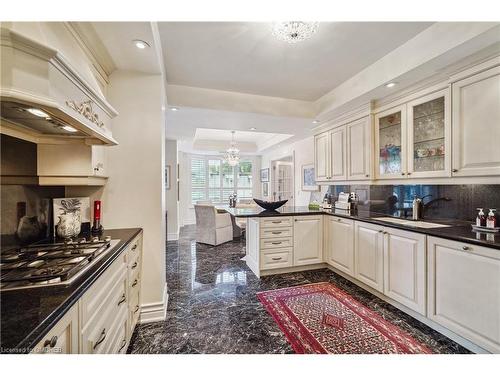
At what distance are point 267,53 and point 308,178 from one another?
3297mm

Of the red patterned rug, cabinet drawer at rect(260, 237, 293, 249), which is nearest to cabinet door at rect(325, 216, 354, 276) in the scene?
the red patterned rug

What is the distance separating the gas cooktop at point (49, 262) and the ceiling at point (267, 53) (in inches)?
74.4

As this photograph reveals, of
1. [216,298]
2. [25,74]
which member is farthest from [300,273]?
[25,74]

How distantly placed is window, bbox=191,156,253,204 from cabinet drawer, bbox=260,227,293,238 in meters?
4.85

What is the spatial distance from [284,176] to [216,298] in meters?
4.69

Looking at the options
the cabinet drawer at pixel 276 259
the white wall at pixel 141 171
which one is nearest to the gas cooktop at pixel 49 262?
the white wall at pixel 141 171

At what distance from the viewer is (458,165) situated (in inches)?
74.5

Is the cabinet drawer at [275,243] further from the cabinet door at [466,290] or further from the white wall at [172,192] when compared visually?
the white wall at [172,192]

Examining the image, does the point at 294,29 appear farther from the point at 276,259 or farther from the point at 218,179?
the point at 218,179

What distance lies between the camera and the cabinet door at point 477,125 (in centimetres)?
166

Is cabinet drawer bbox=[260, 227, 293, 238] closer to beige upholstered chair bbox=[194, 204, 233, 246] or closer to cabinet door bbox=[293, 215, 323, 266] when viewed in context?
cabinet door bbox=[293, 215, 323, 266]
